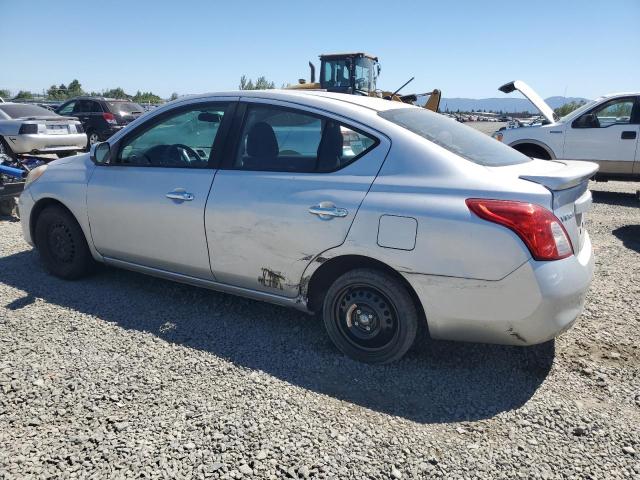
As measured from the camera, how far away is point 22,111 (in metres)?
11.5

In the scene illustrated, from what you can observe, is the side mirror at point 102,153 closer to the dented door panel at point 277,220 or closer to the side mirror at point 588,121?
the dented door panel at point 277,220

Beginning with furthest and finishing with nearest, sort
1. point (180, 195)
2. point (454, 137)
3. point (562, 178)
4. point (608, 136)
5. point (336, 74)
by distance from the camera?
point (336, 74)
point (608, 136)
point (180, 195)
point (454, 137)
point (562, 178)

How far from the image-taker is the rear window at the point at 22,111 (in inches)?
443

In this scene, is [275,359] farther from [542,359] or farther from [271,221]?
[542,359]

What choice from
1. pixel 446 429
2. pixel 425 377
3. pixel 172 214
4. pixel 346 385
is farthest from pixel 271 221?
pixel 446 429

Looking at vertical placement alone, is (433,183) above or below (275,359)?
above

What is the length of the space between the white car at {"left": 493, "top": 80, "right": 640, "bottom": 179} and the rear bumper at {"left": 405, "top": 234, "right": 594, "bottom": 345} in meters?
7.12

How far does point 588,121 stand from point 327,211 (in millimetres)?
7917

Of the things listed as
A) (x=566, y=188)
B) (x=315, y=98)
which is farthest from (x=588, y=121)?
(x=315, y=98)

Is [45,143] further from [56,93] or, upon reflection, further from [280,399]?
[56,93]

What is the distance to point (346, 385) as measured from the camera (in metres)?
Result: 2.79

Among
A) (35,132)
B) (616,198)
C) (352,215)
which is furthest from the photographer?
(35,132)

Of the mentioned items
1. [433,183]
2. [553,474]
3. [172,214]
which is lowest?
[553,474]

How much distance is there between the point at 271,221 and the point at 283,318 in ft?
3.05
